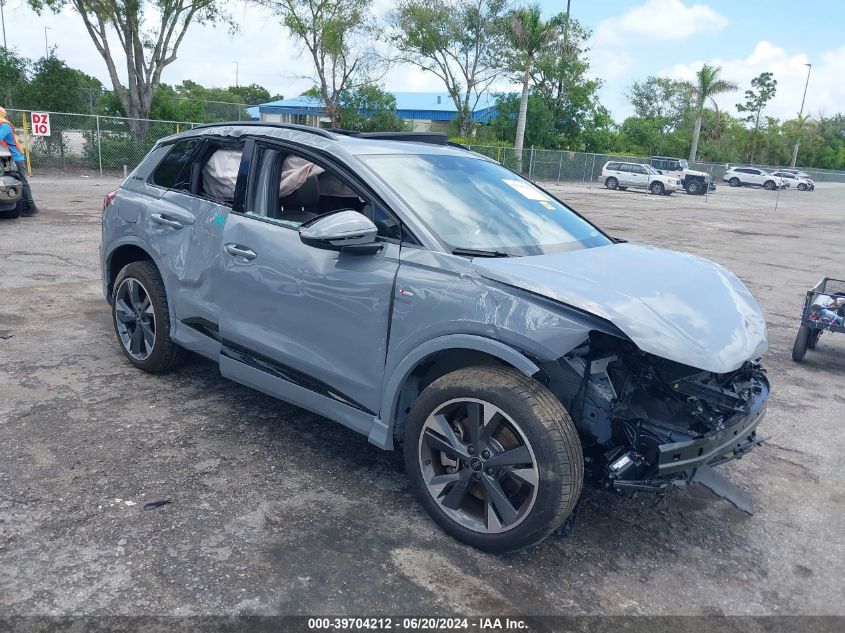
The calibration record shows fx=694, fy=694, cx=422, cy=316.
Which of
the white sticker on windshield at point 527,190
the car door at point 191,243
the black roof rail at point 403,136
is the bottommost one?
the car door at point 191,243

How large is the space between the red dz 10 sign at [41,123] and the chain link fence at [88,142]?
39 cm

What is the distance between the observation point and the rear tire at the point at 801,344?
6168mm

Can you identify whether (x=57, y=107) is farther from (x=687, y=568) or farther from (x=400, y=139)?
(x=687, y=568)

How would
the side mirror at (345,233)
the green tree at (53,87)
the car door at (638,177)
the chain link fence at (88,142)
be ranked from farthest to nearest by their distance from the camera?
the car door at (638,177), the green tree at (53,87), the chain link fence at (88,142), the side mirror at (345,233)

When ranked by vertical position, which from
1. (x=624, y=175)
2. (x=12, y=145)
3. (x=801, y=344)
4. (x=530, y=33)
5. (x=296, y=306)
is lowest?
(x=801, y=344)

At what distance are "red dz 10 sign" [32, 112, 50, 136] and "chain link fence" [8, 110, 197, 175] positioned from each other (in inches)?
15.3

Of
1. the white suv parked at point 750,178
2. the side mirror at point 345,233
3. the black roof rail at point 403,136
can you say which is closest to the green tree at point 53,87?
Answer: the black roof rail at point 403,136

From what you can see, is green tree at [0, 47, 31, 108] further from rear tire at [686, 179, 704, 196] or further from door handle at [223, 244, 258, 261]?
rear tire at [686, 179, 704, 196]

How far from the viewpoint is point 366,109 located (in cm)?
3719

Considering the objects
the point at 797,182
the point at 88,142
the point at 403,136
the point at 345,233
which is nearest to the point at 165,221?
the point at 403,136

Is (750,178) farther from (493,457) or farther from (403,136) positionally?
(493,457)

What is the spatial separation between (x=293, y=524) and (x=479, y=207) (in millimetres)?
1865

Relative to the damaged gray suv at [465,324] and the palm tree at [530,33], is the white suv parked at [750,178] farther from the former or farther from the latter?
the damaged gray suv at [465,324]

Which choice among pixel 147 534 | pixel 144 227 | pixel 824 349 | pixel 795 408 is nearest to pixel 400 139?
pixel 144 227
